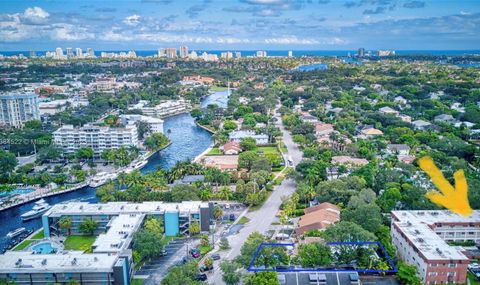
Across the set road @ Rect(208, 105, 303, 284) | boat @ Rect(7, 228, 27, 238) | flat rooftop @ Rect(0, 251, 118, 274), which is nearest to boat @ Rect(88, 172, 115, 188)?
boat @ Rect(7, 228, 27, 238)

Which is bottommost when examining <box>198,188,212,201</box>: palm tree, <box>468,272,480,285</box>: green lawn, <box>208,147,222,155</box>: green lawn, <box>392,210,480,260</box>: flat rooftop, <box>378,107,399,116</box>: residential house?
<box>468,272,480,285</box>: green lawn

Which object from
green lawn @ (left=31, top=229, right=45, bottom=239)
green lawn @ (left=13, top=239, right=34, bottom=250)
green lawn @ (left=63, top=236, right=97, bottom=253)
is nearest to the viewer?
green lawn @ (left=63, top=236, right=97, bottom=253)

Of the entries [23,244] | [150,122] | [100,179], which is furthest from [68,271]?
[150,122]

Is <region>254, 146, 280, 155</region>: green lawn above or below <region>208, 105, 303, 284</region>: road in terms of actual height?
above

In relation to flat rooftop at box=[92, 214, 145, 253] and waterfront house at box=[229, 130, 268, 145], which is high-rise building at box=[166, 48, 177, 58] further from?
flat rooftop at box=[92, 214, 145, 253]

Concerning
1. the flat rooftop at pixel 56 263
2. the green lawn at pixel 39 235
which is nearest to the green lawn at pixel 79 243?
the green lawn at pixel 39 235

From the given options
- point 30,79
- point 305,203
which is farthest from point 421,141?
point 30,79
